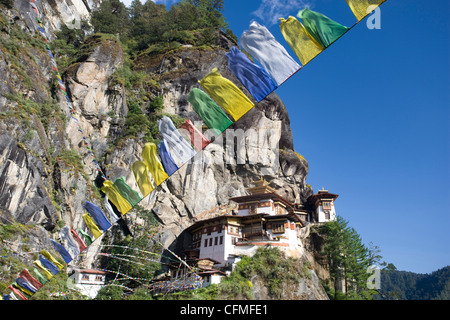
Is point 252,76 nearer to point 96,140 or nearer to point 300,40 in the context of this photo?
point 300,40

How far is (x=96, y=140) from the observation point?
1292 inches

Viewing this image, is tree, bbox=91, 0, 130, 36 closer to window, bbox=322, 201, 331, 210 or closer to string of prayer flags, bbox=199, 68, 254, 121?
window, bbox=322, 201, 331, 210

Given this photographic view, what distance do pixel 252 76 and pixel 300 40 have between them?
4.77 feet

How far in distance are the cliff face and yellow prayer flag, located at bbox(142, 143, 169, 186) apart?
13.8 metres

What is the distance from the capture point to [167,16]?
50.2m

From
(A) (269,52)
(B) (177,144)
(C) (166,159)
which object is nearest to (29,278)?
(C) (166,159)

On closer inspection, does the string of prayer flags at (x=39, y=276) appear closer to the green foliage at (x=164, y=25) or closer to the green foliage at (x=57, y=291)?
the green foliage at (x=57, y=291)

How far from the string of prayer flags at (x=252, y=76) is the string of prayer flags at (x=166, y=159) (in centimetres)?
278

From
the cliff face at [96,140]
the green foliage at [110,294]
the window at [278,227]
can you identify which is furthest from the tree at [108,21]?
the green foliage at [110,294]

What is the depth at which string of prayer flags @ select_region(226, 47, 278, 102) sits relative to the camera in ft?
26.3

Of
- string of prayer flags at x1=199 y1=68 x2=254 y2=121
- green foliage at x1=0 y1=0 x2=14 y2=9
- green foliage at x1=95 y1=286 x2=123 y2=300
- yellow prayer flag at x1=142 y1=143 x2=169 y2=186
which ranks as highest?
green foliage at x1=0 y1=0 x2=14 y2=9

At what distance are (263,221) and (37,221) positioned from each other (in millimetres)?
19429

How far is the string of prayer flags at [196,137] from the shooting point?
8693mm

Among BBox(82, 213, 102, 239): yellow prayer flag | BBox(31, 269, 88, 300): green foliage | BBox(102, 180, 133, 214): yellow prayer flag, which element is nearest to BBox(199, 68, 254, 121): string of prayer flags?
Result: BBox(102, 180, 133, 214): yellow prayer flag
